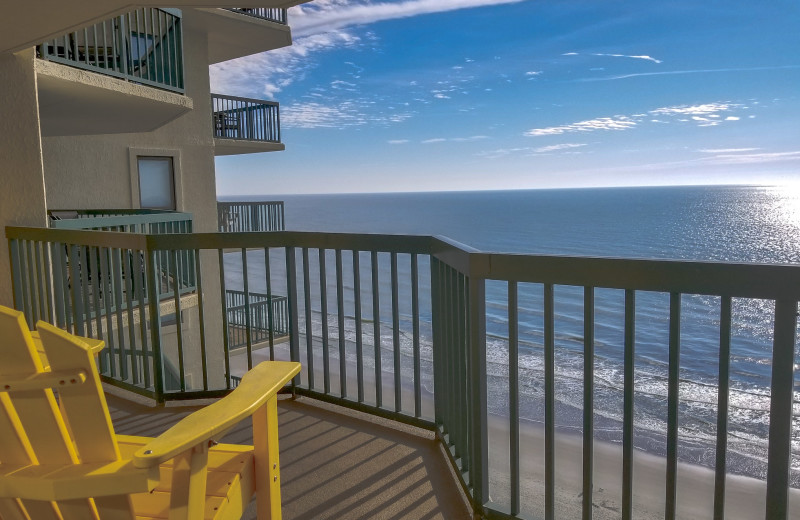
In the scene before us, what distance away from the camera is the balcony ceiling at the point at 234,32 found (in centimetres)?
1284

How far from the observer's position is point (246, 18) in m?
13.3

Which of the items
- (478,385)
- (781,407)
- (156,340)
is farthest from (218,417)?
(156,340)

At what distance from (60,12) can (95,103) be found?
397cm

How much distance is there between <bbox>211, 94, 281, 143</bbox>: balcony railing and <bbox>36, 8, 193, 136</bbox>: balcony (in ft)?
15.6

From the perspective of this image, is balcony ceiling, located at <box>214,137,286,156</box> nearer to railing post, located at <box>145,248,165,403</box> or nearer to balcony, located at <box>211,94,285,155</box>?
balcony, located at <box>211,94,285,155</box>

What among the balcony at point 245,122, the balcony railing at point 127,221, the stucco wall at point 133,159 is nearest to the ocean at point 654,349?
the balcony railing at point 127,221

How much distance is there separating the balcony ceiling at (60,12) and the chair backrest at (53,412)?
8.47 ft

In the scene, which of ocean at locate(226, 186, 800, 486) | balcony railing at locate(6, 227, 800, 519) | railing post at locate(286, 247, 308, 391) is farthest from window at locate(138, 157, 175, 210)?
railing post at locate(286, 247, 308, 391)

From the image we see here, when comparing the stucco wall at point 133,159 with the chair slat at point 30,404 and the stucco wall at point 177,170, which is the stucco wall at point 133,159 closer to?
the stucco wall at point 177,170

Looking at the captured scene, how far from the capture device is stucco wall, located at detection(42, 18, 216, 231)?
11125 millimetres

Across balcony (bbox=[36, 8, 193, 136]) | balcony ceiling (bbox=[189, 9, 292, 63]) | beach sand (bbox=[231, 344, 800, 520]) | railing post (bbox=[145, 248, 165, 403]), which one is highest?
balcony ceiling (bbox=[189, 9, 292, 63])

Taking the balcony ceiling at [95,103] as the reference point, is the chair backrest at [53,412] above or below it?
below

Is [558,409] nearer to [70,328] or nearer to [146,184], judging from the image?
[146,184]

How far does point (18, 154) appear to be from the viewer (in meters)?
5.20
